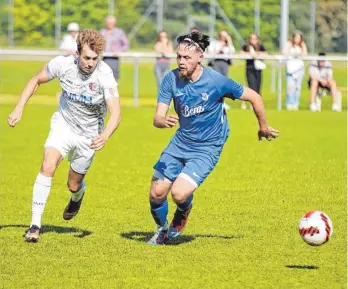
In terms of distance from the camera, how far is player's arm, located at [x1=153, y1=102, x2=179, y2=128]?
31.1 feet

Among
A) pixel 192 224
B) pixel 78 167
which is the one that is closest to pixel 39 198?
pixel 78 167

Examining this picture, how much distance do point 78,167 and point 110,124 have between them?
1006 millimetres

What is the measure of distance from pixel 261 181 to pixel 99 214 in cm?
357

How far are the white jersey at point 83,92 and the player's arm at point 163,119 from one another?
0.66m

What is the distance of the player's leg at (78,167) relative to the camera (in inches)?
430

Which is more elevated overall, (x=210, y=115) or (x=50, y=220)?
(x=210, y=115)

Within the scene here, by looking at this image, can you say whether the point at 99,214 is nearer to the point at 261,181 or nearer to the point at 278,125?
the point at 261,181

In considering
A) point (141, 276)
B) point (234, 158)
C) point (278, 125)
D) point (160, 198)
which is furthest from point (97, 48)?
point (278, 125)

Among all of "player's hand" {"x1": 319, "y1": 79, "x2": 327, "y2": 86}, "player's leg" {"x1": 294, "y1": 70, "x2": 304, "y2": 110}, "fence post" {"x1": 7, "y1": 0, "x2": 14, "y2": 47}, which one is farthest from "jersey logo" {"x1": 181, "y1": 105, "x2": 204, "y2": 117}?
"fence post" {"x1": 7, "y1": 0, "x2": 14, "y2": 47}

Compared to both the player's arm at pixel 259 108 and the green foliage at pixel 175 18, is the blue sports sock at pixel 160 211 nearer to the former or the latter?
the player's arm at pixel 259 108

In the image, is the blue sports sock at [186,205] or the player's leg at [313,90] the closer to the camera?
the blue sports sock at [186,205]

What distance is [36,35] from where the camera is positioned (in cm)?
4741

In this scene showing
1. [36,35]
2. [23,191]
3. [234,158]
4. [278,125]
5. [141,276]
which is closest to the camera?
[141,276]

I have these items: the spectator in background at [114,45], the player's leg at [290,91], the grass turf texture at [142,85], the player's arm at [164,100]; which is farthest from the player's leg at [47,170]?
the grass turf texture at [142,85]
